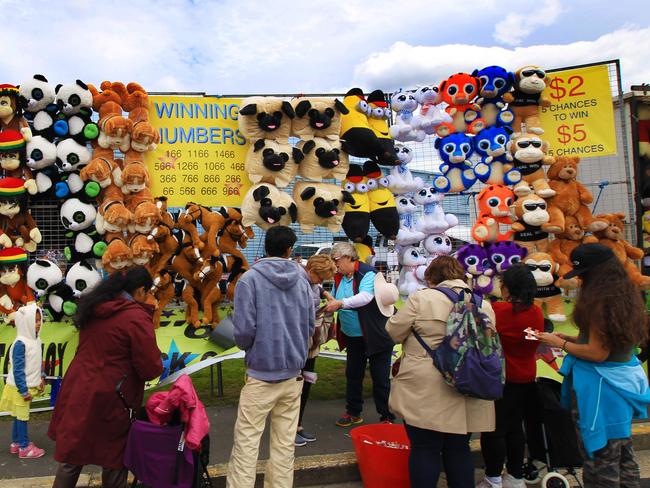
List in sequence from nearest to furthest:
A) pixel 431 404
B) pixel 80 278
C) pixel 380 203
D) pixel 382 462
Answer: pixel 431 404 < pixel 382 462 < pixel 80 278 < pixel 380 203

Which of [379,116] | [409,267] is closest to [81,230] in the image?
[379,116]

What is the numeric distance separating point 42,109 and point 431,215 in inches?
179

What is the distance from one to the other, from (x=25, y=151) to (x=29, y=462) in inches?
124

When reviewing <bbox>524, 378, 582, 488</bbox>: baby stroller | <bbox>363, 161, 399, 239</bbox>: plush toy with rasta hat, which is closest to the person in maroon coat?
<bbox>524, 378, 582, 488</bbox>: baby stroller

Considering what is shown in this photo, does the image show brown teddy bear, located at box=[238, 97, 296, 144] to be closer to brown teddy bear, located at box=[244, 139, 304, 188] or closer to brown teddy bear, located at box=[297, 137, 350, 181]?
brown teddy bear, located at box=[244, 139, 304, 188]

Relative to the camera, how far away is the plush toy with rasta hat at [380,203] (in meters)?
6.05

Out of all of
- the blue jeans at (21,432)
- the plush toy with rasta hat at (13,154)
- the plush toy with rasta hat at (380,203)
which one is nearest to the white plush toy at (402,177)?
the plush toy with rasta hat at (380,203)

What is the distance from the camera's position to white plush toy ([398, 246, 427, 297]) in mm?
6105

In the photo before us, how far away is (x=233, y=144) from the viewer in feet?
19.4

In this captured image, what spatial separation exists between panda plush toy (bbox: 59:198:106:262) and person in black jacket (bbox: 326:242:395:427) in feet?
8.95

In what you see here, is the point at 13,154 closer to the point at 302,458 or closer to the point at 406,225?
the point at 302,458

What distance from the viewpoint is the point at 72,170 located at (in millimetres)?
5547

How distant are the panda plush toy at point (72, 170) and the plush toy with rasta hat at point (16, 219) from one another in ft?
1.17

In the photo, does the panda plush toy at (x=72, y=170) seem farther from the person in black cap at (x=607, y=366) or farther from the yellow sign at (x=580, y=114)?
the yellow sign at (x=580, y=114)
